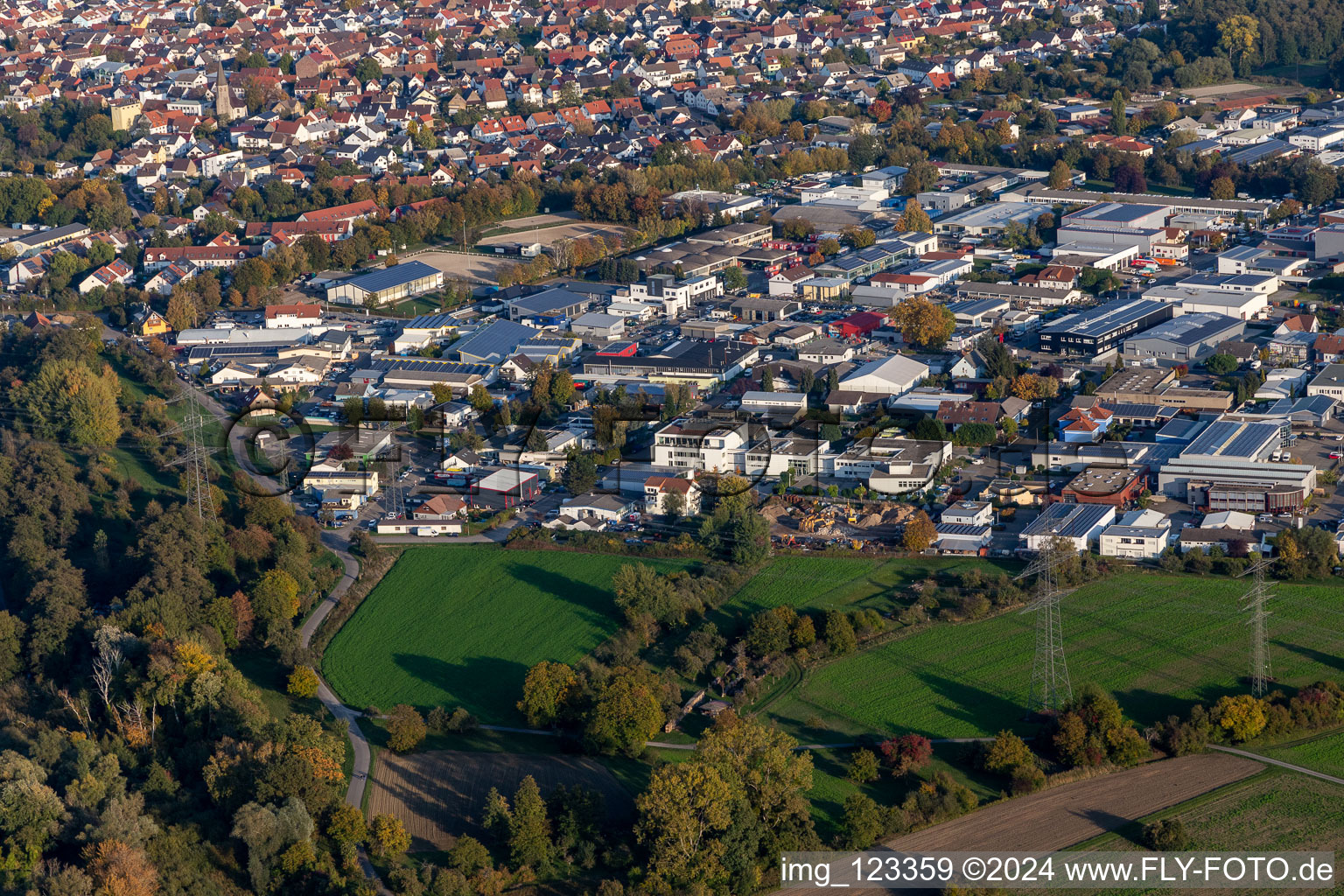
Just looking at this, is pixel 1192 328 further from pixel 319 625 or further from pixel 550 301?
pixel 319 625

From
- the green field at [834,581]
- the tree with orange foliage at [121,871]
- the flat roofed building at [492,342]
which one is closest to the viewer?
the tree with orange foliage at [121,871]

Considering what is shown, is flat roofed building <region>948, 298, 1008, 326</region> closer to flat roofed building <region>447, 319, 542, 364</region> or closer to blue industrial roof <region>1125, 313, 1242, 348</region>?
blue industrial roof <region>1125, 313, 1242, 348</region>

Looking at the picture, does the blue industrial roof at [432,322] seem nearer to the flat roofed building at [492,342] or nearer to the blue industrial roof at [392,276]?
the flat roofed building at [492,342]

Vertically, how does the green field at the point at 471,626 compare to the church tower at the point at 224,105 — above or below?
below

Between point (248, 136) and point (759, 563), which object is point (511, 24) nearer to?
point (248, 136)

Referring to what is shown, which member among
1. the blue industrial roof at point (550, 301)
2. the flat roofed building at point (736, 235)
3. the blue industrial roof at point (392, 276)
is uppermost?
the flat roofed building at point (736, 235)

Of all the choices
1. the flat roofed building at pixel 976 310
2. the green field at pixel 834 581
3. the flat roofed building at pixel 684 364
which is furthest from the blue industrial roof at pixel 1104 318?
the green field at pixel 834 581

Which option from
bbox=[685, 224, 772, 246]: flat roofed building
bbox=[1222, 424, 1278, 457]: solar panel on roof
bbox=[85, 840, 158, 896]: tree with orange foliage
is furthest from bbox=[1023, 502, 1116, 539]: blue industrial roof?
bbox=[685, 224, 772, 246]: flat roofed building
